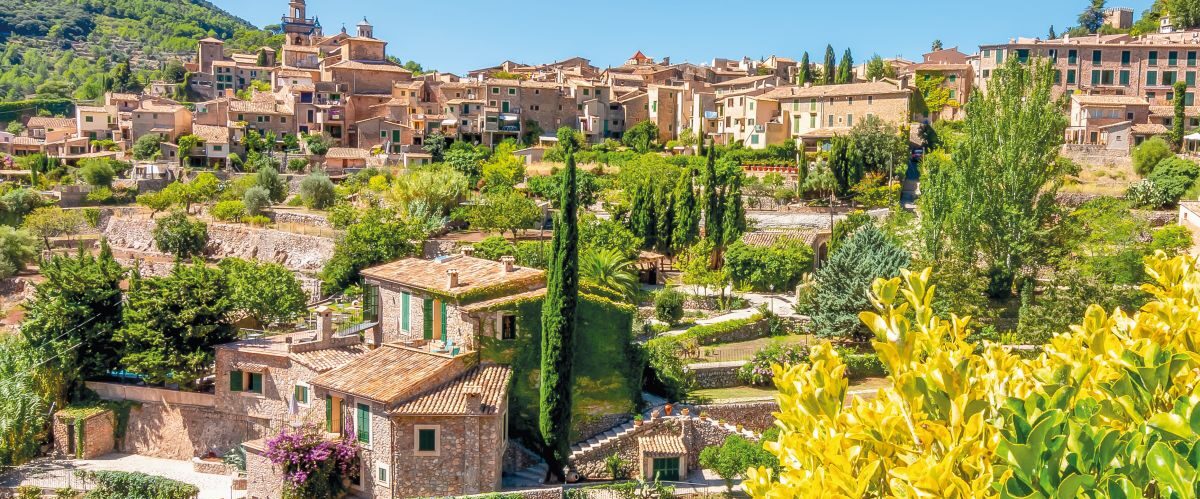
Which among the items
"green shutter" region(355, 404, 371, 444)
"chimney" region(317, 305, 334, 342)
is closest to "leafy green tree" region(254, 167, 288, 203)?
"chimney" region(317, 305, 334, 342)

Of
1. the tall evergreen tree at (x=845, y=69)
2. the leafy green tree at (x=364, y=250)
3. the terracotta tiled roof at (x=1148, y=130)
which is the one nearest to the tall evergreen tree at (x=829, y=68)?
the tall evergreen tree at (x=845, y=69)

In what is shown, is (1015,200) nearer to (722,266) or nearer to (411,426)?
(722,266)

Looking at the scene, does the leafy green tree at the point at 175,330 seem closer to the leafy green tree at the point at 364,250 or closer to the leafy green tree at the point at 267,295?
the leafy green tree at the point at 267,295

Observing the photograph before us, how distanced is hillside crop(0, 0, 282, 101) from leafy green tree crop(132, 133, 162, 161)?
1709 inches

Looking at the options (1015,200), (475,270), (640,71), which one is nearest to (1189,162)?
(1015,200)

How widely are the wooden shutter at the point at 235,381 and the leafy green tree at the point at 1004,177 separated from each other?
→ 20.8 m

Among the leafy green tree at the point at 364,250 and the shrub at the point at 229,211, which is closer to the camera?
the leafy green tree at the point at 364,250

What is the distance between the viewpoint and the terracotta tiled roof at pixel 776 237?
39688mm

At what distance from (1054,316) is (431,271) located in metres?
16.3

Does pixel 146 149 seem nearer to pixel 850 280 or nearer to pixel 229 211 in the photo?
pixel 229 211

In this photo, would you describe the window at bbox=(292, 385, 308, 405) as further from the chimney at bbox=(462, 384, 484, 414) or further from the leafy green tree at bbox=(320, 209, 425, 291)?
the leafy green tree at bbox=(320, 209, 425, 291)

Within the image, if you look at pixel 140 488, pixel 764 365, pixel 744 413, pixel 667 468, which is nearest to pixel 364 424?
pixel 140 488

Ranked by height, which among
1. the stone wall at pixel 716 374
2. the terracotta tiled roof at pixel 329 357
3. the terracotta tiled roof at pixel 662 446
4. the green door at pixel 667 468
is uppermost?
the terracotta tiled roof at pixel 329 357

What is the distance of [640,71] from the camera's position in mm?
86625
